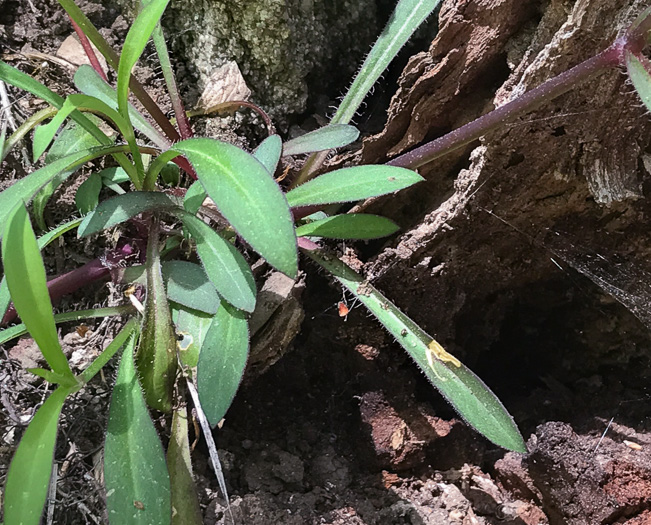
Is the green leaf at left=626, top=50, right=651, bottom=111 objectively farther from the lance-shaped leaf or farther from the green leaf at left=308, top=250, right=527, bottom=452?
the lance-shaped leaf

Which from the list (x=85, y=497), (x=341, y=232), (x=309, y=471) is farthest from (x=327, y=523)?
(x=341, y=232)

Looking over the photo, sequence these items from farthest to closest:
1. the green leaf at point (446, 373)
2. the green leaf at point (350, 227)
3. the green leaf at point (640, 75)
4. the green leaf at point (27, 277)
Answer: the green leaf at point (350, 227)
the green leaf at point (446, 373)
the green leaf at point (640, 75)
the green leaf at point (27, 277)

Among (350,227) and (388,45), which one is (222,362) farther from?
Result: (388,45)

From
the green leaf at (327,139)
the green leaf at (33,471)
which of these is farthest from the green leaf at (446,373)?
the green leaf at (33,471)

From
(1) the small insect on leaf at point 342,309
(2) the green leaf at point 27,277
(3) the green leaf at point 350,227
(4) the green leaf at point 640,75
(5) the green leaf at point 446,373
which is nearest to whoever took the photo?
(2) the green leaf at point 27,277

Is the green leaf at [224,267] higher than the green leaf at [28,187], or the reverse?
the green leaf at [28,187]

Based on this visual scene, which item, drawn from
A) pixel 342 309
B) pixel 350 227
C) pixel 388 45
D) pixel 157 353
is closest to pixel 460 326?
pixel 342 309

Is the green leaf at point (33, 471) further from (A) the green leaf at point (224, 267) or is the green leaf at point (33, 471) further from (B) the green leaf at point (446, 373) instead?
(B) the green leaf at point (446, 373)

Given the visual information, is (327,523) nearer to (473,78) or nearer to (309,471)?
(309,471)
